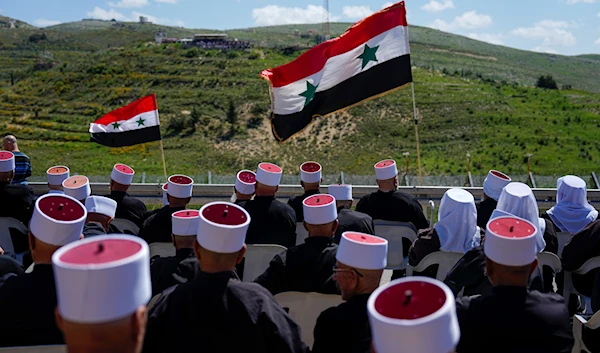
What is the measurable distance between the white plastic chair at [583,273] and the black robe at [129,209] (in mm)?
4743

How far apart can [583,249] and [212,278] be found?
3674 mm

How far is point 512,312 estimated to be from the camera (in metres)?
3.35

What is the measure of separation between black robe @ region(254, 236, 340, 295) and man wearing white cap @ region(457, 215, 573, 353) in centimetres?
125

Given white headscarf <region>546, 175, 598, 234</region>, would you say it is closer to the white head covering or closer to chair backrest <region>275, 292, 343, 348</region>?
the white head covering

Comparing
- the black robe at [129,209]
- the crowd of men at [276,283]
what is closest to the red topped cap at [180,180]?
the crowd of men at [276,283]

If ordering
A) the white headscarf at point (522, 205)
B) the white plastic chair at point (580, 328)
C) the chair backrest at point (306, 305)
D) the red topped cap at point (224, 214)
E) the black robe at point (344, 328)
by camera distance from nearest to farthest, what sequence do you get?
the black robe at point (344, 328), the red topped cap at point (224, 214), the white plastic chair at point (580, 328), the chair backrest at point (306, 305), the white headscarf at point (522, 205)

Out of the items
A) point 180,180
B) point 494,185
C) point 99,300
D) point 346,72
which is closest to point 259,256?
point 180,180

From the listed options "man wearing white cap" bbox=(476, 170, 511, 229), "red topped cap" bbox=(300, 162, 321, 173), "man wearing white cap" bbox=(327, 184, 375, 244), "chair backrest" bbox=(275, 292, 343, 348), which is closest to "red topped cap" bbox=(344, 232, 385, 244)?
"chair backrest" bbox=(275, 292, 343, 348)

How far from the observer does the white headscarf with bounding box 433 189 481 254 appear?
539cm

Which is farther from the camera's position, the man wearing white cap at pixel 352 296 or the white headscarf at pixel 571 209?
the white headscarf at pixel 571 209

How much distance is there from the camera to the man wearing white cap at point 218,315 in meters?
3.14

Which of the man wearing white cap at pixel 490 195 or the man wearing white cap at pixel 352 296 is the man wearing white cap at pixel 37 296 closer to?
the man wearing white cap at pixel 352 296

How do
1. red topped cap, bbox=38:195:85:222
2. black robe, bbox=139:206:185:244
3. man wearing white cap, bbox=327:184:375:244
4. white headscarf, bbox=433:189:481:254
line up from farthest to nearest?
black robe, bbox=139:206:185:244
man wearing white cap, bbox=327:184:375:244
white headscarf, bbox=433:189:481:254
red topped cap, bbox=38:195:85:222

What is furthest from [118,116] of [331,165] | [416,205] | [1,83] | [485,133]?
[1,83]
